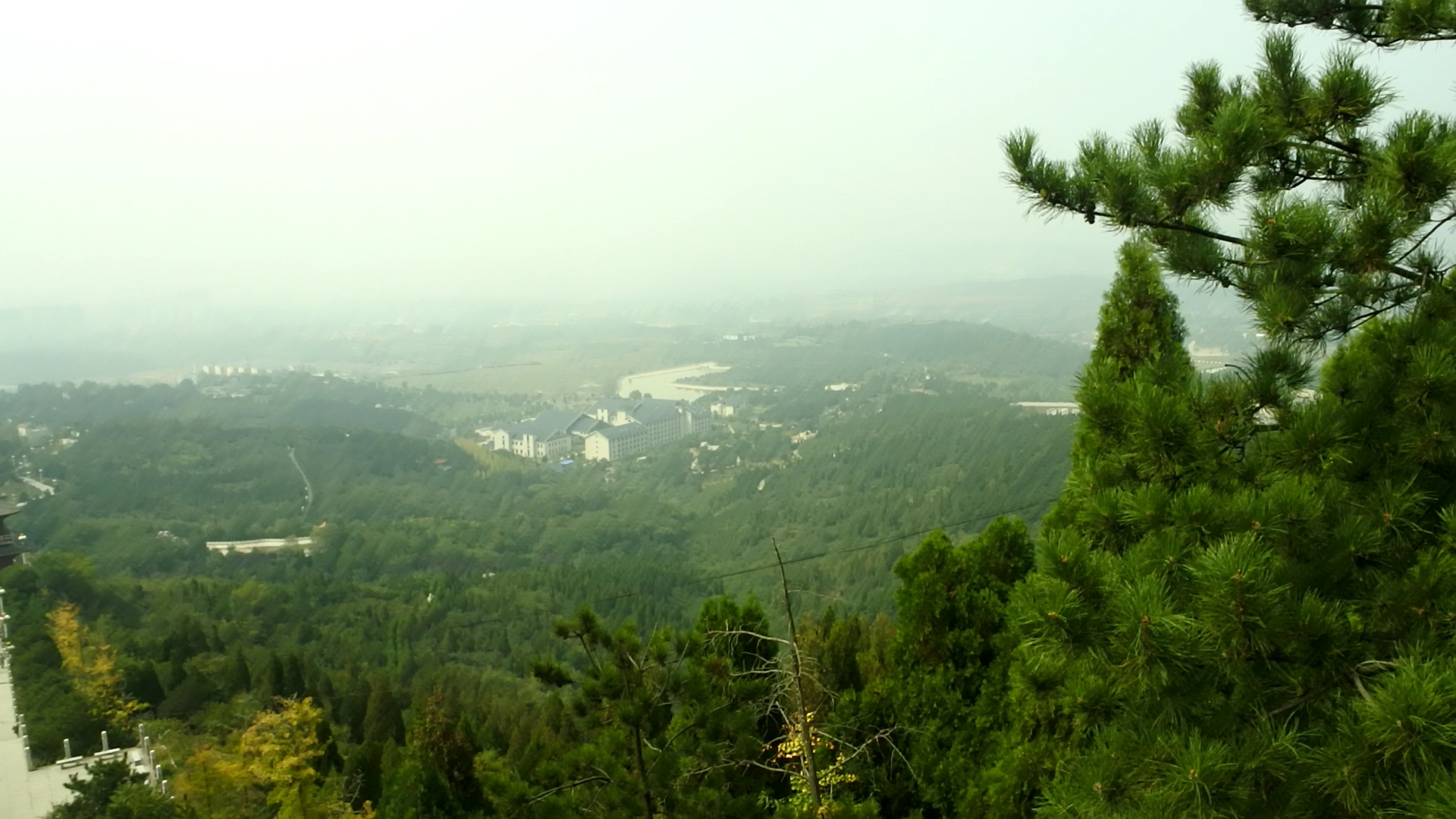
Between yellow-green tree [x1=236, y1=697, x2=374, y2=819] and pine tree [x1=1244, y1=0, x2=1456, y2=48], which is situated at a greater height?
pine tree [x1=1244, y1=0, x2=1456, y2=48]

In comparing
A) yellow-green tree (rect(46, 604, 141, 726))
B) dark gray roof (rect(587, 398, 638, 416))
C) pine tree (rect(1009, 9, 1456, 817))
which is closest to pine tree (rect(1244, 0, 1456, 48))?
pine tree (rect(1009, 9, 1456, 817))

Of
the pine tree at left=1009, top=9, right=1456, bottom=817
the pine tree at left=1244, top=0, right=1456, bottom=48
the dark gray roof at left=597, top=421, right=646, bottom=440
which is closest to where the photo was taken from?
the pine tree at left=1009, top=9, right=1456, bottom=817

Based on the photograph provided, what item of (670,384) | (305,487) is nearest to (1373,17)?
(305,487)

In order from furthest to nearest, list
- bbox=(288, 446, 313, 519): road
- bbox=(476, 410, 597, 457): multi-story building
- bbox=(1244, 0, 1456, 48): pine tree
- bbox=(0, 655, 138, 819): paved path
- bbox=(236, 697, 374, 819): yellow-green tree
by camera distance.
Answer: bbox=(476, 410, 597, 457): multi-story building
bbox=(288, 446, 313, 519): road
bbox=(0, 655, 138, 819): paved path
bbox=(236, 697, 374, 819): yellow-green tree
bbox=(1244, 0, 1456, 48): pine tree

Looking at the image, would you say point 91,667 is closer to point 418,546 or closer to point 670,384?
point 418,546

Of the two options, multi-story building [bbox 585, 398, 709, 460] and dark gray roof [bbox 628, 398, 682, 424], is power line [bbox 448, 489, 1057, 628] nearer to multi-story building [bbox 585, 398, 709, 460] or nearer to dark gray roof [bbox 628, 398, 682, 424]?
multi-story building [bbox 585, 398, 709, 460]

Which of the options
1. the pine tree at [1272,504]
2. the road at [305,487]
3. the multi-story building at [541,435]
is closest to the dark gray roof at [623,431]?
the multi-story building at [541,435]

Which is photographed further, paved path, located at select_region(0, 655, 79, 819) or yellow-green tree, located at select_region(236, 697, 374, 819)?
paved path, located at select_region(0, 655, 79, 819)

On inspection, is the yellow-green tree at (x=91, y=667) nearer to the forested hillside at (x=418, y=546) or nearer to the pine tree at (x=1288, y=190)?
the forested hillside at (x=418, y=546)
